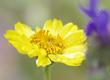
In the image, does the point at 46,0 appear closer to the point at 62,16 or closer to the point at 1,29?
the point at 62,16

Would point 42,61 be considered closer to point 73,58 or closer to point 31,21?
point 73,58

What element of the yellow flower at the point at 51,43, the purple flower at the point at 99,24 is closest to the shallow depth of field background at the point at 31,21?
the yellow flower at the point at 51,43

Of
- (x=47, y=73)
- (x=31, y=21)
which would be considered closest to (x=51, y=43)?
(x=47, y=73)

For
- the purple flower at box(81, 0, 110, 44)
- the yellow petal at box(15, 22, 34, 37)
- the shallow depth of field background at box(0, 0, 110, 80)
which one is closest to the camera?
the purple flower at box(81, 0, 110, 44)

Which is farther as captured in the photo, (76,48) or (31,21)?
(31,21)

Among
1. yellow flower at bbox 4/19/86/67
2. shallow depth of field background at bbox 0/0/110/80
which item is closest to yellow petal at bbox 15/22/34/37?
yellow flower at bbox 4/19/86/67

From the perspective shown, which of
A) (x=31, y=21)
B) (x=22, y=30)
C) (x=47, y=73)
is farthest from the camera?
(x=31, y=21)

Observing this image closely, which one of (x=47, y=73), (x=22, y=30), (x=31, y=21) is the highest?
(x=31, y=21)

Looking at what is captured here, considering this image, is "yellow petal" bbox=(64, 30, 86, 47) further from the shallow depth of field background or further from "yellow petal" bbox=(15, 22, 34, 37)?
the shallow depth of field background
